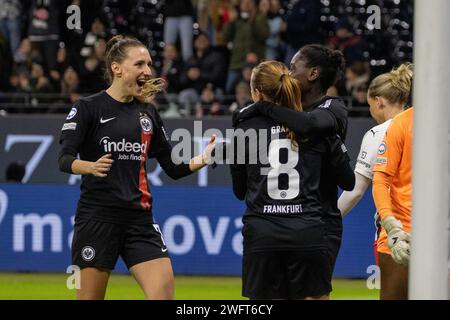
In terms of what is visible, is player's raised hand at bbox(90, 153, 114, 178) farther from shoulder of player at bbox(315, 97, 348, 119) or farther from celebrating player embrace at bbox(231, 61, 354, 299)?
shoulder of player at bbox(315, 97, 348, 119)

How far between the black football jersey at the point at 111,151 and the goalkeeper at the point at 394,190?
57.4 inches

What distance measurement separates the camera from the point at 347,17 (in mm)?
15148

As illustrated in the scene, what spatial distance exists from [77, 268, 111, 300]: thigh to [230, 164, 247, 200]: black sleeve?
1.07 m

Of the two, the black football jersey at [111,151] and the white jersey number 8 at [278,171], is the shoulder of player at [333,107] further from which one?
the black football jersey at [111,151]

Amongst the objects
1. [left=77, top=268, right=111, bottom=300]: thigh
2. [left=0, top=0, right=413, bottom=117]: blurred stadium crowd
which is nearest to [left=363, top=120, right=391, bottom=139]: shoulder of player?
[left=77, top=268, right=111, bottom=300]: thigh

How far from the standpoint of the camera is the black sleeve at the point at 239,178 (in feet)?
18.6

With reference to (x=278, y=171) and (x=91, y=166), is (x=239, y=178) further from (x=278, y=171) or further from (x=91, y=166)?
(x=91, y=166)

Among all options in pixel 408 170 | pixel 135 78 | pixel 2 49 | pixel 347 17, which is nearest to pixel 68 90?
pixel 2 49

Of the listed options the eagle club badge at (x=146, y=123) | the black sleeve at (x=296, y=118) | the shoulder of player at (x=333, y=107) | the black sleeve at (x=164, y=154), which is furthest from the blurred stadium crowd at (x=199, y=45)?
the black sleeve at (x=296, y=118)

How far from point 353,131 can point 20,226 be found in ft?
13.5

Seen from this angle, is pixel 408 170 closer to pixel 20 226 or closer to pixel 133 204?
pixel 133 204

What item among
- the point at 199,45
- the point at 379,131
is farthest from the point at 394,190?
the point at 199,45

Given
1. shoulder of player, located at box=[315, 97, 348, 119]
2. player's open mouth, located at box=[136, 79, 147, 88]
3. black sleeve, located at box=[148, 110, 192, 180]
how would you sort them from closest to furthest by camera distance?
1. shoulder of player, located at box=[315, 97, 348, 119]
2. player's open mouth, located at box=[136, 79, 147, 88]
3. black sleeve, located at box=[148, 110, 192, 180]

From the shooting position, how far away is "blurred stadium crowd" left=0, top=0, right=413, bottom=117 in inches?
557
